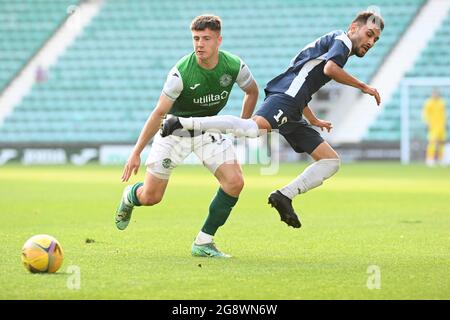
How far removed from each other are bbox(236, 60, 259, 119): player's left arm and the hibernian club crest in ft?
0.48

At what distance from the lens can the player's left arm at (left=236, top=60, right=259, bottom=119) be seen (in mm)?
8586

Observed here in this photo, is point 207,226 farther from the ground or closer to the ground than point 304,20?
closer to the ground

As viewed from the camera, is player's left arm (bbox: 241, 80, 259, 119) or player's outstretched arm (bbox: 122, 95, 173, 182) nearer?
player's outstretched arm (bbox: 122, 95, 173, 182)

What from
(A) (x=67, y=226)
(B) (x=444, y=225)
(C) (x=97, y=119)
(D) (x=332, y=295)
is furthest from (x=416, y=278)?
(C) (x=97, y=119)

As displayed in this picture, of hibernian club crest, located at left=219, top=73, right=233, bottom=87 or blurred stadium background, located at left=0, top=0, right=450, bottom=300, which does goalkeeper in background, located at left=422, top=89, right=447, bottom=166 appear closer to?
blurred stadium background, located at left=0, top=0, right=450, bottom=300

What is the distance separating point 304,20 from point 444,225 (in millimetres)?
20849

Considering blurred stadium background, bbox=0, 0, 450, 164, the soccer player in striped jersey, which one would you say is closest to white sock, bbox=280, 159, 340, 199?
the soccer player in striped jersey

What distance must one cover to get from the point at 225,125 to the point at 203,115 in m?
0.42

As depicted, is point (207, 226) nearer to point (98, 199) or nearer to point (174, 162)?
point (174, 162)

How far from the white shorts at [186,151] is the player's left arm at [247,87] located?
0.32 meters

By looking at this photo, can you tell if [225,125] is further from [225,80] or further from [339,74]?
[339,74]

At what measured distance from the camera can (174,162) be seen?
8656 mm

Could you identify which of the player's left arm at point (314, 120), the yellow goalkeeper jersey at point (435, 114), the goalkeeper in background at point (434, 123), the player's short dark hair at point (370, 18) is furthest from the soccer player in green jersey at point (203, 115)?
the yellow goalkeeper jersey at point (435, 114)

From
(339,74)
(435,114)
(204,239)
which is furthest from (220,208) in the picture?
(435,114)
